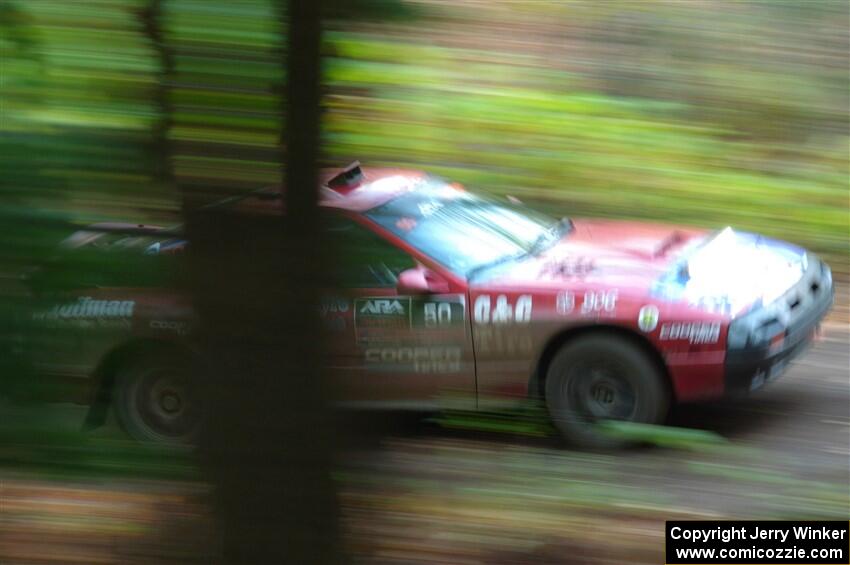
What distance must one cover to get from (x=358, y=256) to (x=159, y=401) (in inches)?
24.2

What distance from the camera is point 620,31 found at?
877 cm

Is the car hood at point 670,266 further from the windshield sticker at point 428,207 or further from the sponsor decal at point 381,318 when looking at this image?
the sponsor decal at point 381,318

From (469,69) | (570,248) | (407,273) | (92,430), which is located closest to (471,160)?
(469,69)

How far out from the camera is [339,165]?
2.67m

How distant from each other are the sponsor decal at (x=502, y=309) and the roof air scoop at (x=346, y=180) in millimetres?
2040

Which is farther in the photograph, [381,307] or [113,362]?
[381,307]

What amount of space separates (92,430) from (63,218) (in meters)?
0.59

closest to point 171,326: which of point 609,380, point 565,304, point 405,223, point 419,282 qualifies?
point 419,282

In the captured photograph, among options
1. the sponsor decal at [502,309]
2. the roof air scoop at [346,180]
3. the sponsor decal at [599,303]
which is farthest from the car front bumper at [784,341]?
the roof air scoop at [346,180]

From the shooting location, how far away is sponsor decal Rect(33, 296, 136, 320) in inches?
97.4

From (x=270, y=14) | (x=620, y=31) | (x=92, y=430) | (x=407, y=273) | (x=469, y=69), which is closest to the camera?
(x=270, y=14)

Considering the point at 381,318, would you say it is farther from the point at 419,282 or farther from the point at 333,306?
the point at 333,306

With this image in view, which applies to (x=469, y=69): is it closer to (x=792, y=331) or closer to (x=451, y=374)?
(x=792, y=331)

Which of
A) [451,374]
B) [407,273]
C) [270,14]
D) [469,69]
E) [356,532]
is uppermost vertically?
[469,69]
